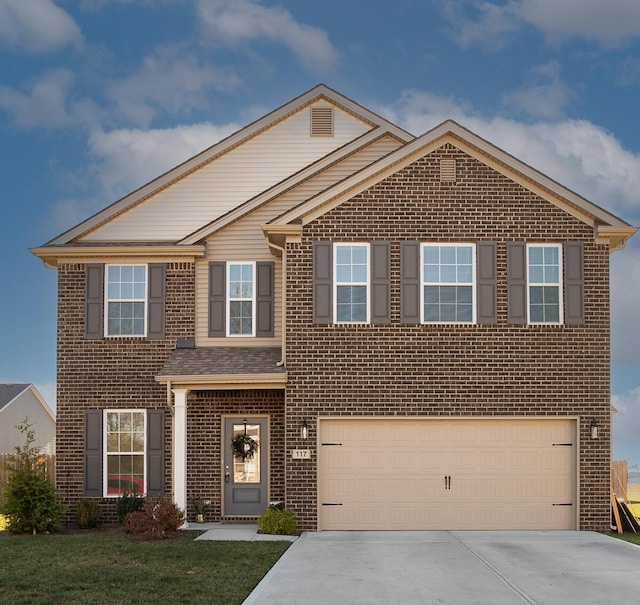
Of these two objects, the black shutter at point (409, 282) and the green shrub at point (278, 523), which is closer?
the green shrub at point (278, 523)

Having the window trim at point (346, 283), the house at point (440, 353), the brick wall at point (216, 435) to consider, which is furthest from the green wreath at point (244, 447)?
the window trim at point (346, 283)

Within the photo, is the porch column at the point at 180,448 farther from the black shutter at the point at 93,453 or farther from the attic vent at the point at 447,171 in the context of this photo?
the attic vent at the point at 447,171

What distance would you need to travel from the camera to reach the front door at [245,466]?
1972 cm

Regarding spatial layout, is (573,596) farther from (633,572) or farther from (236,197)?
(236,197)

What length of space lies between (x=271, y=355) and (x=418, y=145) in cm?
545

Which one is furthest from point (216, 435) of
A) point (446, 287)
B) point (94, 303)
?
point (446, 287)

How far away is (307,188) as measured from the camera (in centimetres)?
2092

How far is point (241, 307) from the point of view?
2022 cm

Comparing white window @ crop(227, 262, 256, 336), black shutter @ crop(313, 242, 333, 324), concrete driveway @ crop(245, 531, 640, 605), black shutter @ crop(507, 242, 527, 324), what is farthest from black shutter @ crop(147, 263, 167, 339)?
black shutter @ crop(507, 242, 527, 324)

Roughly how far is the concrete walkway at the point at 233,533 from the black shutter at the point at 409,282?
4931 mm

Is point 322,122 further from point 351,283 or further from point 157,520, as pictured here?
point 157,520

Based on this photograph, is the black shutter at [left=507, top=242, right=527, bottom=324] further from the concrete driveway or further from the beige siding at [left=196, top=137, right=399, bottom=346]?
the beige siding at [left=196, top=137, right=399, bottom=346]

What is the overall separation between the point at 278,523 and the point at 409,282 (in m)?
5.43

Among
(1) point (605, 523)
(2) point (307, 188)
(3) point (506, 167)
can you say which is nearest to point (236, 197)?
(2) point (307, 188)
